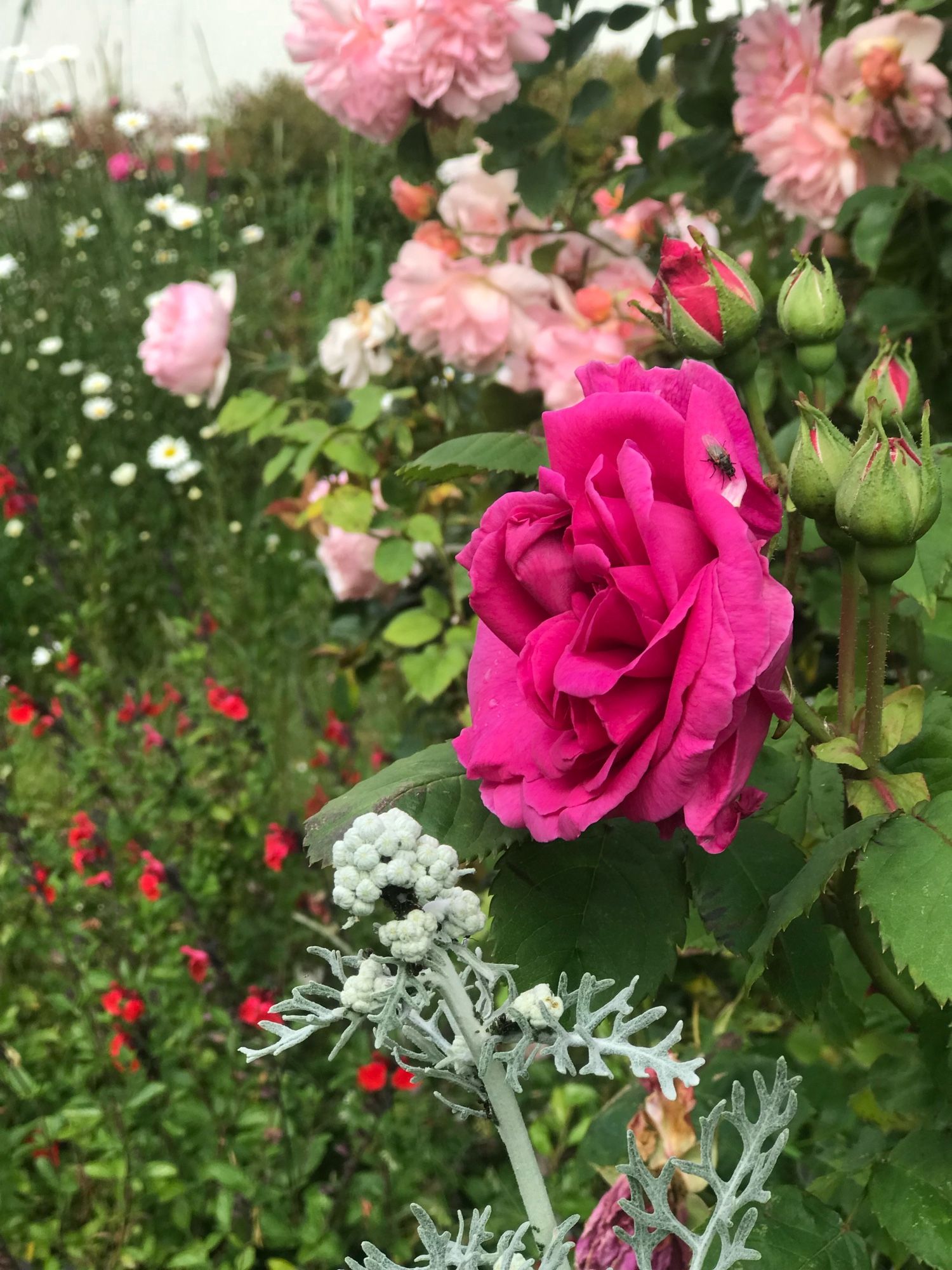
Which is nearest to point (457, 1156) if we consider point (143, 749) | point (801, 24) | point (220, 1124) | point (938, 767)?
point (220, 1124)

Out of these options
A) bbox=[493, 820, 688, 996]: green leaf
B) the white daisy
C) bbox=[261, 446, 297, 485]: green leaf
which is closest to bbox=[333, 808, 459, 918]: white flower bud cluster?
bbox=[493, 820, 688, 996]: green leaf

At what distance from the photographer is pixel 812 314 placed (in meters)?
0.54

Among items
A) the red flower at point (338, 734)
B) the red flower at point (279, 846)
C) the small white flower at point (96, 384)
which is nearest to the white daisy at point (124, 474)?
the small white flower at point (96, 384)

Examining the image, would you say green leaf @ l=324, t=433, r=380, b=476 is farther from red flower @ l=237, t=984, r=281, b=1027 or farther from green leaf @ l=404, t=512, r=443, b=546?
red flower @ l=237, t=984, r=281, b=1027

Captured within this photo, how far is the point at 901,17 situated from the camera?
100 cm

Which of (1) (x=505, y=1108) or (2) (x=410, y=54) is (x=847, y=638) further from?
(2) (x=410, y=54)

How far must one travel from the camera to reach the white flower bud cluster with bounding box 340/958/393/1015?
0.38 metres

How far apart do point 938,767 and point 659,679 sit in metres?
0.15

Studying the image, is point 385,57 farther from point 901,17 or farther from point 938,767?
point 938,767

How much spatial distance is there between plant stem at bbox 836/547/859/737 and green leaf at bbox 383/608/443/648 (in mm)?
752

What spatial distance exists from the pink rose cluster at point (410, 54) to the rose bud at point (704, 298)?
0.65 metres

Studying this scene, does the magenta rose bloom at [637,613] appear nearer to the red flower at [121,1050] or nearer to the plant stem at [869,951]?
the plant stem at [869,951]

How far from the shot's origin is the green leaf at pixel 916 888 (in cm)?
42

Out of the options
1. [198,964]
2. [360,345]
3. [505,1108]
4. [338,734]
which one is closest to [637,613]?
[505,1108]
